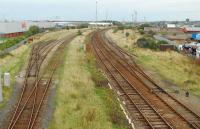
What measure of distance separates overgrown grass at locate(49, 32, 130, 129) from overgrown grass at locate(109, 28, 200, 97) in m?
6.10

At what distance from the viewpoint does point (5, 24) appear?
9369 cm

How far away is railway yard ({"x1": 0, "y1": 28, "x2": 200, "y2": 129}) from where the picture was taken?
1934 cm

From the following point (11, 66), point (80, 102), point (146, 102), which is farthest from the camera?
point (11, 66)

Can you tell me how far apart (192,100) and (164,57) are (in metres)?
22.8

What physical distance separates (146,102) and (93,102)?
10.3 ft

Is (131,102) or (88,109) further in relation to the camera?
(131,102)

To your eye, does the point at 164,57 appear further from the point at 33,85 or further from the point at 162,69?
the point at 33,85

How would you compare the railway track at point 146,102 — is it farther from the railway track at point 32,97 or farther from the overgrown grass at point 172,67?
the railway track at point 32,97

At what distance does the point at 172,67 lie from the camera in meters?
40.1

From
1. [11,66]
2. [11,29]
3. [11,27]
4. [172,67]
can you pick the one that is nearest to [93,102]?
[11,66]

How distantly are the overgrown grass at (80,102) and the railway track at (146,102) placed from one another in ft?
4.36

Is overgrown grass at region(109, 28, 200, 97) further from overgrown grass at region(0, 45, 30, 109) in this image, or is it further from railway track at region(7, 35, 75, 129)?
overgrown grass at region(0, 45, 30, 109)

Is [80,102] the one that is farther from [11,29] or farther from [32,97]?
[11,29]

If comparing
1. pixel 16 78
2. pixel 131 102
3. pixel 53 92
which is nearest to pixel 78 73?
pixel 16 78
